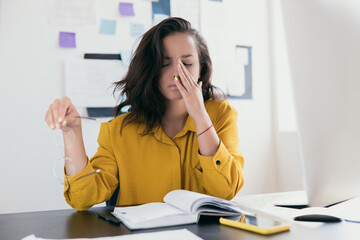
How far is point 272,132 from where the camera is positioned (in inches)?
118

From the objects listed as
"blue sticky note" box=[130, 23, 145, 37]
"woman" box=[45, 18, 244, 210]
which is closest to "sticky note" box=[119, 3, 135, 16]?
"blue sticky note" box=[130, 23, 145, 37]

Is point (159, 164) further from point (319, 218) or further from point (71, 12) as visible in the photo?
point (71, 12)

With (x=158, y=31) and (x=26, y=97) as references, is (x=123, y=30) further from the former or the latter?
(x=158, y=31)

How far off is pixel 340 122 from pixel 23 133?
1.99m

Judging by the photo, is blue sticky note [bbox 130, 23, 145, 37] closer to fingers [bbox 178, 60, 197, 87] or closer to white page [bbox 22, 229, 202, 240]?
fingers [bbox 178, 60, 197, 87]

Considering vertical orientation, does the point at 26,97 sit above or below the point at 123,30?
below

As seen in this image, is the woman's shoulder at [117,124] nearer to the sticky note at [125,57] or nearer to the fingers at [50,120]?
the fingers at [50,120]

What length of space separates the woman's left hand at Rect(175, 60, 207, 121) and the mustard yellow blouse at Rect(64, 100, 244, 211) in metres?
0.12

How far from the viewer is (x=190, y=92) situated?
4.02ft

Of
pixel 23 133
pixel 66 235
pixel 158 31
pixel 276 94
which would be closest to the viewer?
pixel 66 235

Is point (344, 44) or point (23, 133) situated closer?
point (344, 44)

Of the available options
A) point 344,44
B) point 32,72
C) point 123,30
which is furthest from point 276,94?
point 344,44

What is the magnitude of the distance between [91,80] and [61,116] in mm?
1549

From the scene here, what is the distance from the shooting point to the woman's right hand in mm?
910
